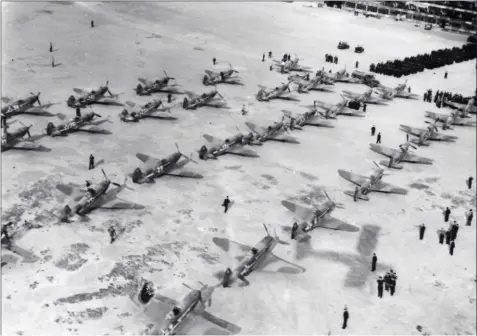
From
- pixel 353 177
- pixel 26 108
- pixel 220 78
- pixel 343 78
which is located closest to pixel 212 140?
pixel 353 177

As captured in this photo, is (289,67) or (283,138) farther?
(289,67)

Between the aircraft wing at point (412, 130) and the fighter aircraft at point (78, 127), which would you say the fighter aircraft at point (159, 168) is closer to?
the fighter aircraft at point (78, 127)

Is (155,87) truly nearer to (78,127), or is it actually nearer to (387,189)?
(78,127)

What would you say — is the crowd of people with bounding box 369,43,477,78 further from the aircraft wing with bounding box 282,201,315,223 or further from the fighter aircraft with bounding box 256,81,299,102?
the aircraft wing with bounding box 282,201,315,223

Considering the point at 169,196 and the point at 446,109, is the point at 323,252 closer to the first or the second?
the point at 169,196

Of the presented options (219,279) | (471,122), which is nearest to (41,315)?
(219,279)

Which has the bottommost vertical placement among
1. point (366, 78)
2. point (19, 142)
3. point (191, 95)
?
point (19, 142)

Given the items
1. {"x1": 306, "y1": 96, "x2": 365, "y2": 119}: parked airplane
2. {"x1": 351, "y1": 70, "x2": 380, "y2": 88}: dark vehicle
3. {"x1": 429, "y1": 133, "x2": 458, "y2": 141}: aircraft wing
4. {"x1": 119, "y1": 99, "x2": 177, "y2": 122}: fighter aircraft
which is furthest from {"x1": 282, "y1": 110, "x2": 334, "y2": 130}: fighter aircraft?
{"x1": 351, "y1": 70, "x2": 380, "y2": 88}: dark vehicle
